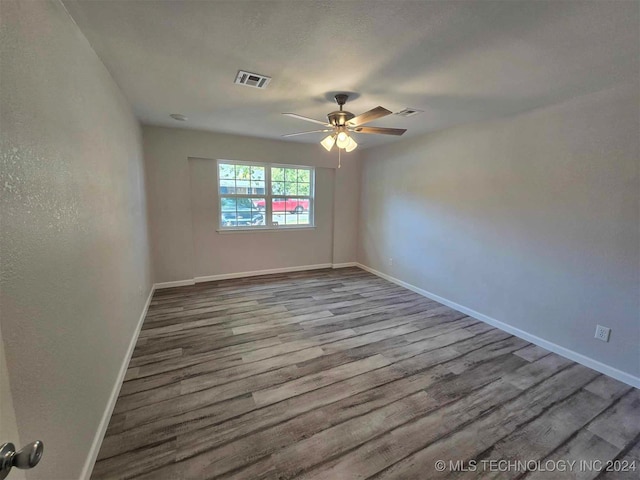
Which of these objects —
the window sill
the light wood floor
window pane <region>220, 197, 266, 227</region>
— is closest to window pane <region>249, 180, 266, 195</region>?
window pane <region>220, 197, 266, 227</region>

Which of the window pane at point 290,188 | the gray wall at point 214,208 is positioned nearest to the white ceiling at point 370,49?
the gray wall at point 214,208

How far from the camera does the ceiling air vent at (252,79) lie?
6.97 ft

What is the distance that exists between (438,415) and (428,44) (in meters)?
2.39

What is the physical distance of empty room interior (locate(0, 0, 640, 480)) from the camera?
1.21 m

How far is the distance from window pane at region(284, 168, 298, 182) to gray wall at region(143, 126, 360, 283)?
0.24 meters

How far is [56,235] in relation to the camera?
1.21m

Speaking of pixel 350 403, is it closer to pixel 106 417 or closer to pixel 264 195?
pixel 106 417

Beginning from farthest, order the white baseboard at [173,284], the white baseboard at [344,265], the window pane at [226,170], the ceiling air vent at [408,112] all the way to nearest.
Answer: the white baseboard at [344,265] < the window pane at [226,170] < the white baseboard at [173,284] < the ceiling air vent at [408,112]

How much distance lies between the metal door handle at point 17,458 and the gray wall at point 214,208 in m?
3.94

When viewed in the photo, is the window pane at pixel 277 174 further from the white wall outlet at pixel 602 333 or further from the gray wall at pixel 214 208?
the white wall outlet at pixel 602 333

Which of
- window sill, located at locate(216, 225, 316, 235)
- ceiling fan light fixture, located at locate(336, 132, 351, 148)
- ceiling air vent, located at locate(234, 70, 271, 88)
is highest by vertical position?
ceiling air vent, located at locate(234, 70, 271, 88)

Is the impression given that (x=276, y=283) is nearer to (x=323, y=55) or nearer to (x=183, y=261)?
(x=183, y=261)

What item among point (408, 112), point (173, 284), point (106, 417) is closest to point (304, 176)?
point (408, 112)

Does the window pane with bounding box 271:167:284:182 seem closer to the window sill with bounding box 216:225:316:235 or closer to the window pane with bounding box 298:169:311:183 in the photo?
the window pane with bounding box 298:169:311:183
